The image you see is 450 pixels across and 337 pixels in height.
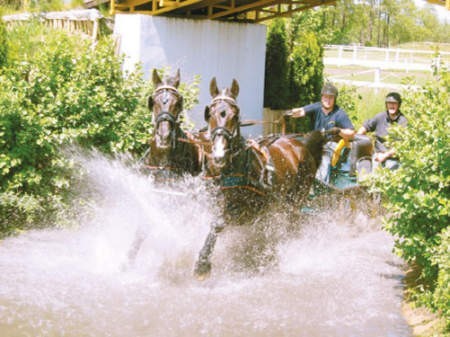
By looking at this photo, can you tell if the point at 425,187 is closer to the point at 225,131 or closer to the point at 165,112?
the point at 225,131

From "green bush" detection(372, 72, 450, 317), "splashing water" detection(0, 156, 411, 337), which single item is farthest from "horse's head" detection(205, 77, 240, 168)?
"green bush" detection(372, 72, 450, 317)

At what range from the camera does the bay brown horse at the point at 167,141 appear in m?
6.90

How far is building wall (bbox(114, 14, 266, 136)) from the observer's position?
1291 centimetres

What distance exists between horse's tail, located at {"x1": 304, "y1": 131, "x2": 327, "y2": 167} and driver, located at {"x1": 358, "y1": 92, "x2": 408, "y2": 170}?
0.71 meters

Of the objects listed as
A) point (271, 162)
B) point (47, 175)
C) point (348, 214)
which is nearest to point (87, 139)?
point (47, 175)

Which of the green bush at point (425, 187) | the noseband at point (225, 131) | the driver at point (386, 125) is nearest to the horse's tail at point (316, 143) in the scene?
the driver at point (386, 125)

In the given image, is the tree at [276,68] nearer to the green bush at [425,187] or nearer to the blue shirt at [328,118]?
the blue shirt at [328,118]

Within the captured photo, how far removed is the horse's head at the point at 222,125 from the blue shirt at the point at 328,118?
2672 mm

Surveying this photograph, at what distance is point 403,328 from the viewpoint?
6.56m

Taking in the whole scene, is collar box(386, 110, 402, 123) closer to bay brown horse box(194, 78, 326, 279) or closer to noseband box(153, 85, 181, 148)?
bay brown horse box(194, 78, 326, 279)

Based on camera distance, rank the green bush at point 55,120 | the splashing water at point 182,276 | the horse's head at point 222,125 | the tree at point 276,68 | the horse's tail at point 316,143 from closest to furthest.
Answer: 1. the splashing water at point 182,276
2. the horse's head at point 222,125
3. the green bush at point 55,120
4. the horse's tail at point 316,143
5. the tree at point 276,68

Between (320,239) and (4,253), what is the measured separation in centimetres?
401

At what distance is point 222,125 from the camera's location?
6703 millimetres

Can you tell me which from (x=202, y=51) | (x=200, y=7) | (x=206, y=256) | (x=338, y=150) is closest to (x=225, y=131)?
(x=206, y=256)
